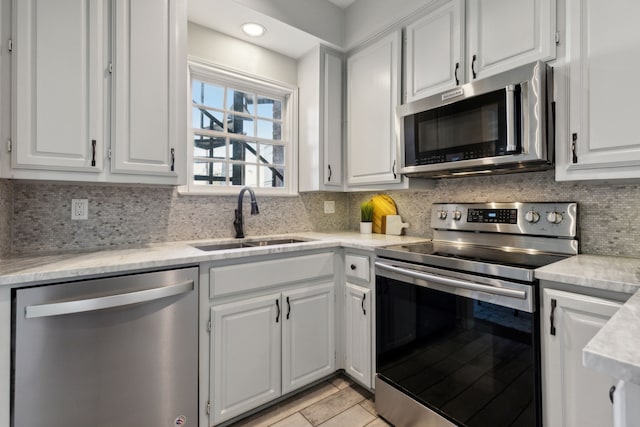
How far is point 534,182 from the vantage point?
5.62 feet

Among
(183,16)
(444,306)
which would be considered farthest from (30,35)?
(444,306)

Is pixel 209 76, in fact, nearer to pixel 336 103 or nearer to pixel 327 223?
pixel 336 103

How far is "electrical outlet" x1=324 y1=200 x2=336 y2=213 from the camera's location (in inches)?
110

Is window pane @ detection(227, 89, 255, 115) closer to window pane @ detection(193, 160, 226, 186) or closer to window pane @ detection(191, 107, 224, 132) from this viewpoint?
window pane @ detection(191, 107, 224, 132)

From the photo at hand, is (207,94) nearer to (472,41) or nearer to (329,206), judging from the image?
(329,206)

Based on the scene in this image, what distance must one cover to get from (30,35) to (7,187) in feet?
2.34

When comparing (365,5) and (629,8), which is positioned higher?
(365,5)

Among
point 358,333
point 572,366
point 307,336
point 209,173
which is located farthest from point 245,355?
point 572,366

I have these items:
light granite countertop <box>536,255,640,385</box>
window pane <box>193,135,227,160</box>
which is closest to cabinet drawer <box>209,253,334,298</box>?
window pane <box>193,135,227,160</box>

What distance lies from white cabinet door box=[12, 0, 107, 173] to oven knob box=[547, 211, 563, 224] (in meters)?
2.26

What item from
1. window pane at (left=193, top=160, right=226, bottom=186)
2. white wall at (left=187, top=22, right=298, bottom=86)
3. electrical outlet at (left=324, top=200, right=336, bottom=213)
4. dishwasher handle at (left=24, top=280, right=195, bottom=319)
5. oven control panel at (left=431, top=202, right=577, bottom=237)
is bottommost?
dishwasher handle at (left=24, top=280, right=195, bottom=319)

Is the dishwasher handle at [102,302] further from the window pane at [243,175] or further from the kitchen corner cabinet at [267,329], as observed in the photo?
the window pane at [243,175]

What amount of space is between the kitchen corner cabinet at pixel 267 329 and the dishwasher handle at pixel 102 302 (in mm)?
209

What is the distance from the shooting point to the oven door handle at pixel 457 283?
1204mm
